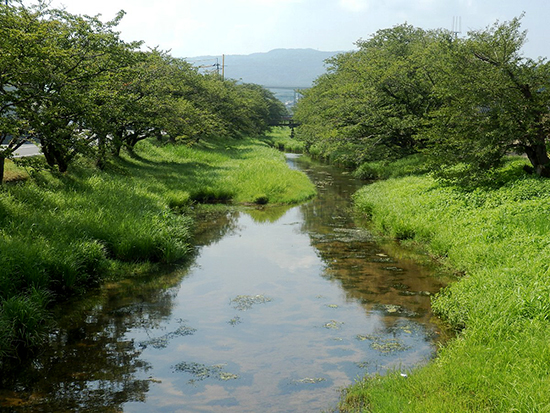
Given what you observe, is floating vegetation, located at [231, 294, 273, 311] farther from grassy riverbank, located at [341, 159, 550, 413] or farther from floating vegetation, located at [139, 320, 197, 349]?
grassy riverbank, located at [341, 159, 550, 413]

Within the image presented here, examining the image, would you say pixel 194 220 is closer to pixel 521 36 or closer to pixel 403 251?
pixel 403 251

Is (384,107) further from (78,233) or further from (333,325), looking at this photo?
(333,325)

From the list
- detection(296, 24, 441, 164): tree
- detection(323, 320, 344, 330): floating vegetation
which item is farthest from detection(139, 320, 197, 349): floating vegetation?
detection(296, 24, 441, 164): tree

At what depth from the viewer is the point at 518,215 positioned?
13.6 m

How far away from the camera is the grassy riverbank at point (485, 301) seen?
6316 mm

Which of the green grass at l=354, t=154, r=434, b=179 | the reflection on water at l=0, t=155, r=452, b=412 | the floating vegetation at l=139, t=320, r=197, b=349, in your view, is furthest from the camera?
the green grass at l=354, t=154, r=434, b=179

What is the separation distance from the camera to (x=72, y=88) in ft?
49.1

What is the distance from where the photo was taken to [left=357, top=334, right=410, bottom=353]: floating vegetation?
8.88m

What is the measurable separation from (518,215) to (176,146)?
27709 millimetres

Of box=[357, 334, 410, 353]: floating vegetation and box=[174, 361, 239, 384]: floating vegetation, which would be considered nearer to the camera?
box=[174, 361, 239, 384]: floating vegetation

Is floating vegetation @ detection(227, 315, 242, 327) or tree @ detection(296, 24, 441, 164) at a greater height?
tree @ detection(296, 24, 441, 164)

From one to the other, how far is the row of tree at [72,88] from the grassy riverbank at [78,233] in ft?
4.10

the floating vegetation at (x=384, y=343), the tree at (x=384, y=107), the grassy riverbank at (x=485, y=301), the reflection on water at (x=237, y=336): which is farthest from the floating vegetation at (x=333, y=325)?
the tree at (x=384, y=107)

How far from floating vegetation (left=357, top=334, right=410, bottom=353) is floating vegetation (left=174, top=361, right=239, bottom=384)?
8.44 ft
